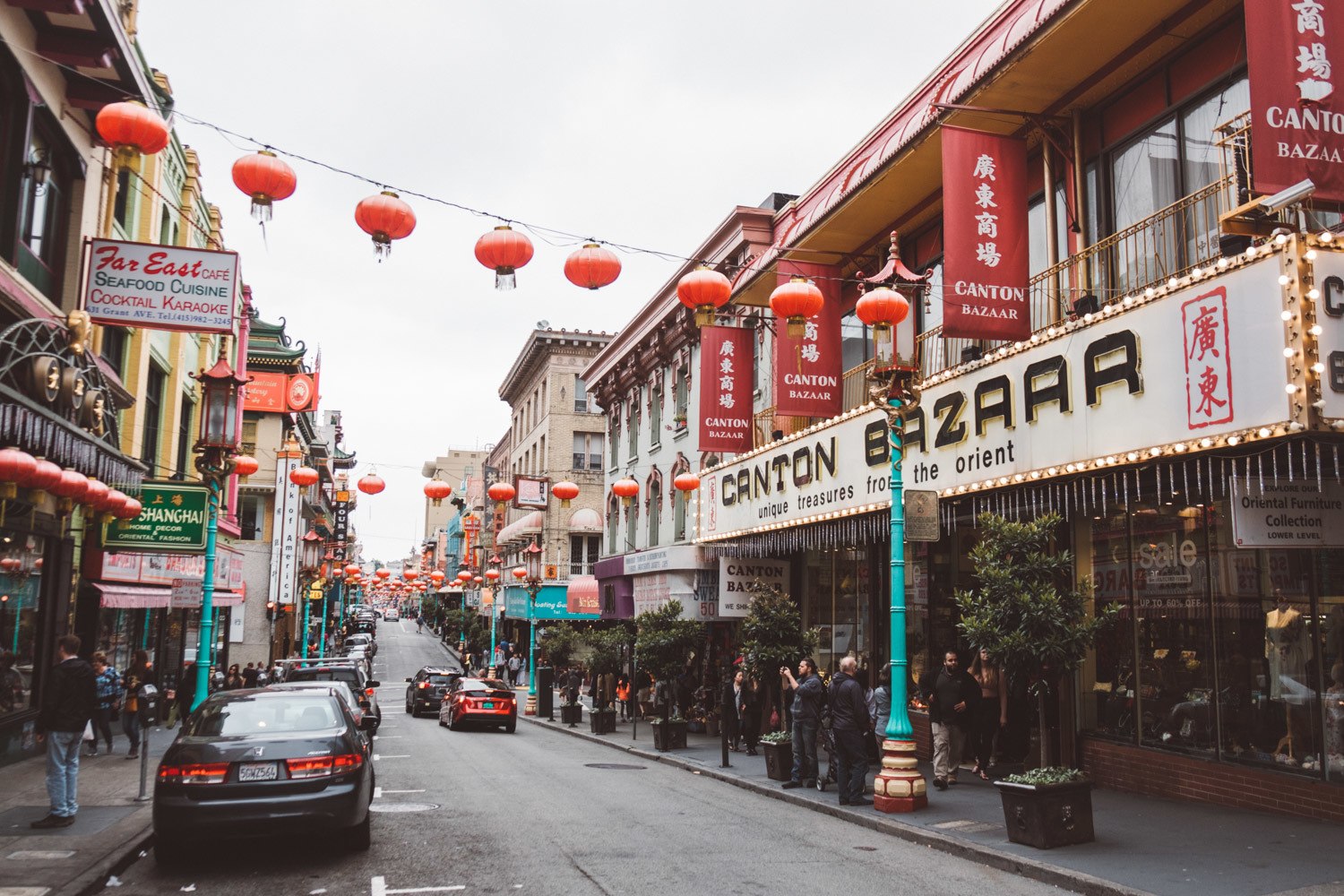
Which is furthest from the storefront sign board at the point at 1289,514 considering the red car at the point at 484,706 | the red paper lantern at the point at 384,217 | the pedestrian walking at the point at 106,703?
the red car at the point at 484,706

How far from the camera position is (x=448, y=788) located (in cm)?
1510

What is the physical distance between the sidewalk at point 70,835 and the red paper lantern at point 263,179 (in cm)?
620

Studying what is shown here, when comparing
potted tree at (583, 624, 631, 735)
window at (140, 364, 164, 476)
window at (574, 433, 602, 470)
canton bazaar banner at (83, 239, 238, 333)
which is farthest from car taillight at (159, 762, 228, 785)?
window at (574, 433, 602, 470)

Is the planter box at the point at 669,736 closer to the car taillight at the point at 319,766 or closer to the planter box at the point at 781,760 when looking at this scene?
the planter box at the point at 781,760

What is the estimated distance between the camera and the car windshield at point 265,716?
9.68 meters

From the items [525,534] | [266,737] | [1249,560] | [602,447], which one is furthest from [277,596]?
[1249,560]

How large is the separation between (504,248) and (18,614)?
11.6m

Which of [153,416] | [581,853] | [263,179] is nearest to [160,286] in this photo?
[263,179]

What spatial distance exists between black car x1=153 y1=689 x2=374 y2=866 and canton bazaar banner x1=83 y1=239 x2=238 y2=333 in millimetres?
7446

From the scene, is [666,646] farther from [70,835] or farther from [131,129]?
[131,129]

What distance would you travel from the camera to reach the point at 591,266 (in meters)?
11.5

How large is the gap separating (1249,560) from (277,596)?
41210mm

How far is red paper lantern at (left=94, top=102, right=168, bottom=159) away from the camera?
998 centimetres

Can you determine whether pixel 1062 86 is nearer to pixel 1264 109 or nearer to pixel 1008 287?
pixel 1008 287
